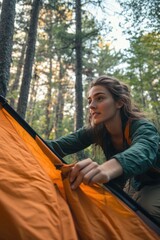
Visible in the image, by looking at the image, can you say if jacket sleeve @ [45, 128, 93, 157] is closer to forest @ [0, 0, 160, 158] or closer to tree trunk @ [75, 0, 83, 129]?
forest @ [0, 0, 160, 158]

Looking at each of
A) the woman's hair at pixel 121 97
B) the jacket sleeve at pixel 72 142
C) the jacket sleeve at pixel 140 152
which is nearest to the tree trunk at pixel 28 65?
the jacket sleeve at pixel 72 142

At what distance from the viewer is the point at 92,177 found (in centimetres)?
176

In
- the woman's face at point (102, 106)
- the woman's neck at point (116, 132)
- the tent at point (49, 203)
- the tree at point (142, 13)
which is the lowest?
the tent at point (49, 203)

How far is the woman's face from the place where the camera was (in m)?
2.79

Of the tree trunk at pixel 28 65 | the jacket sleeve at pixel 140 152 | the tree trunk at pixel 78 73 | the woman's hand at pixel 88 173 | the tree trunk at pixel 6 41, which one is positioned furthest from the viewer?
the tree trunk at pixel 78 73

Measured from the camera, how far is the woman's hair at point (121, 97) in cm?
283

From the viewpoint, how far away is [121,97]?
9.55 feet

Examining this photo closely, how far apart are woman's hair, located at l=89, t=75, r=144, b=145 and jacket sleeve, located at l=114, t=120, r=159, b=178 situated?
0.35 metres

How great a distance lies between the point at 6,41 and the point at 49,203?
484cm

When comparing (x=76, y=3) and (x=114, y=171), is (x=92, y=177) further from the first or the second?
(x=76, y=3)

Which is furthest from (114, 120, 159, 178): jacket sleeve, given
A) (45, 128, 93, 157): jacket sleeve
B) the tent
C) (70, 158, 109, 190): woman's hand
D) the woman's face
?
(45, 128, 93, 157): jacket sleeve

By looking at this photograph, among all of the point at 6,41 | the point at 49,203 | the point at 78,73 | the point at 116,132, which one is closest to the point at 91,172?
the point at 49,203

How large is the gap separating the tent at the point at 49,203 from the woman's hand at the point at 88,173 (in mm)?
98

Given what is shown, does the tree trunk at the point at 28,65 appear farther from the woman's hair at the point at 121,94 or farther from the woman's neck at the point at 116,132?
the woman's neck at the point at 116,132
